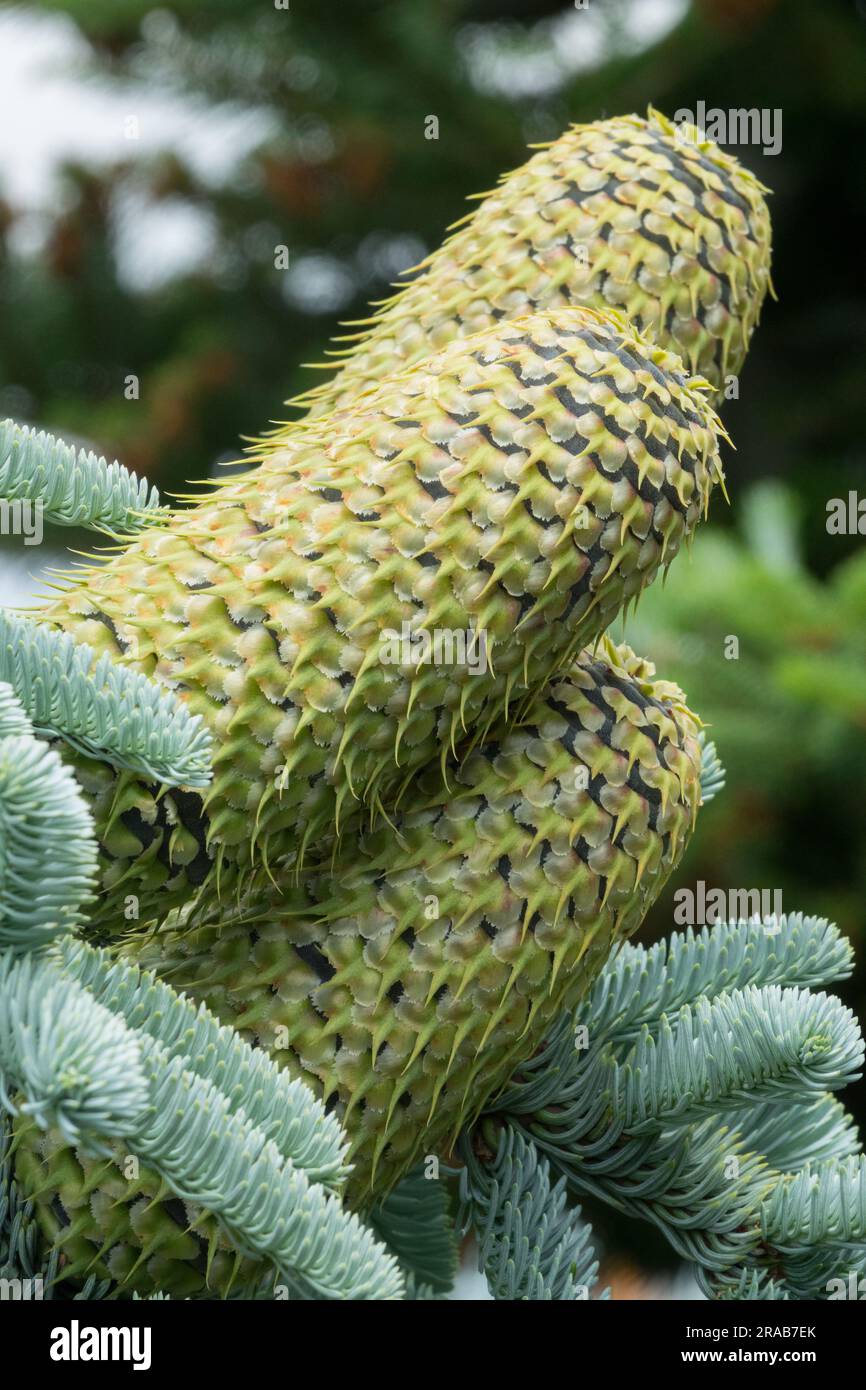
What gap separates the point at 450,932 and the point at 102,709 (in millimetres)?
166

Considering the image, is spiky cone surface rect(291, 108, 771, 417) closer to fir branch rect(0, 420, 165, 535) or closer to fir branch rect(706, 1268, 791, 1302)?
fir branch rect(0, 420, 165, 535)

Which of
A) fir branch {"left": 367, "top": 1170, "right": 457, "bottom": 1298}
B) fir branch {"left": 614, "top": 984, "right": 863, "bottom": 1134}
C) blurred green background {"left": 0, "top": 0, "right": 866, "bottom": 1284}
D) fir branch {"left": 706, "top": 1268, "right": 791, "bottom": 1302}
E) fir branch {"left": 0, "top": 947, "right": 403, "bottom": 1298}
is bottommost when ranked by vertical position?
fir branch {"left": 706, "top": 1268, "right": 791, "bottom": 1302}

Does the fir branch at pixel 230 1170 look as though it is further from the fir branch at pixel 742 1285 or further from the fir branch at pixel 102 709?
the fir branch at pixel 742 1285

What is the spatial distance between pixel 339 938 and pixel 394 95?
263 centimetres

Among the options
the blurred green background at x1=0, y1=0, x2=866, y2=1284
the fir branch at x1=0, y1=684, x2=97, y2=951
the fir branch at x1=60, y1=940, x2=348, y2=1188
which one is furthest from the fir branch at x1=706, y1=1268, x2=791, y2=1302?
the blurred green background at x1=0, y1=0, x2=866, y2=1284

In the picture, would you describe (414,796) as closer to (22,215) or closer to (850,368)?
(850,368)

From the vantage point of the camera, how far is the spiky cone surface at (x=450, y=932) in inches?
21.7

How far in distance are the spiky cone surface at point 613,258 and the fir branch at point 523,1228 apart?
34cm

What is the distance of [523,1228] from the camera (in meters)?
0.62

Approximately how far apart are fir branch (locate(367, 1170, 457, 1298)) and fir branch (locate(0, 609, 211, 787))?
12.8 inches

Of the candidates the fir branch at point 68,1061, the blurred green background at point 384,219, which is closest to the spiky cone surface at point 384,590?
the fir branch at point 68,1061

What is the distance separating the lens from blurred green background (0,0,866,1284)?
259 cm
